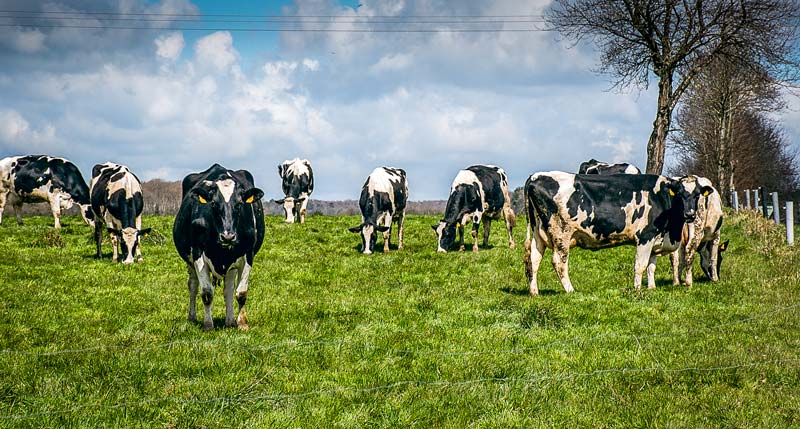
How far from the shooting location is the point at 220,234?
9641mm

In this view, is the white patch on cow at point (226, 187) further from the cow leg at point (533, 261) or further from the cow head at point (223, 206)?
the cow leg at point (533, 261)

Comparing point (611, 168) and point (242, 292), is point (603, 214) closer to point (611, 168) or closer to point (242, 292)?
point (242, 292)

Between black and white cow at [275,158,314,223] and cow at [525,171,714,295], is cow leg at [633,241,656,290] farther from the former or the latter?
black and white cow at [275,158,314,223]

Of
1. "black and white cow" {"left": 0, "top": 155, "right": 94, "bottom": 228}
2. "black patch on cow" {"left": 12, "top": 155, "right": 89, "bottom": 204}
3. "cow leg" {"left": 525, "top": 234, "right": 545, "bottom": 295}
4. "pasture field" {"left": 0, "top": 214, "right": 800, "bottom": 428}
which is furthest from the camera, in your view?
"black patch on cow" {"left": 12, "top": 155, "right": 89, "bottom": 204}

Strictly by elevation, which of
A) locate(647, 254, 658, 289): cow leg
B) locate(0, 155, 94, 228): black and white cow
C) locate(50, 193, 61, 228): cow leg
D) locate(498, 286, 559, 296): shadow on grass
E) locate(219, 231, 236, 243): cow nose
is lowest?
locate(498, 286, 559, 296): shadow on grass

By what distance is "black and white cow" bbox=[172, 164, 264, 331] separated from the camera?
32.2ft

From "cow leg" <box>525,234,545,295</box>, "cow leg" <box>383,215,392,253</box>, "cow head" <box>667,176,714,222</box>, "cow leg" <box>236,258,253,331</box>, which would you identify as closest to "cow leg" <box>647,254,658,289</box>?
"cow head" <box>667,176,714,222</box>

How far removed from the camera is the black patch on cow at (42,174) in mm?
26078

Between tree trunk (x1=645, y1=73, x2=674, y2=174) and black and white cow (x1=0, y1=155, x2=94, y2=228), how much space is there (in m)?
21.0

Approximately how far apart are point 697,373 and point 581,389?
1.51m

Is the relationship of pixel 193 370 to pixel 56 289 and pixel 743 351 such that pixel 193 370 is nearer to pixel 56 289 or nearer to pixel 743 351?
pixel 743 351

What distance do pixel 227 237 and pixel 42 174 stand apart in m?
20.0

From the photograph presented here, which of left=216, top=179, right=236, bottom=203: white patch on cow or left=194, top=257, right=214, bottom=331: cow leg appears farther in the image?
left=194, top=257, right=214, bottom=331: cow leg

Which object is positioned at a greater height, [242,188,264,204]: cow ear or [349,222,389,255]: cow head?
[242,188,264,204]: cow ear
